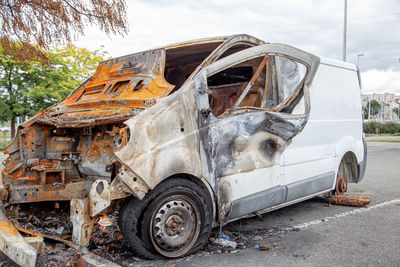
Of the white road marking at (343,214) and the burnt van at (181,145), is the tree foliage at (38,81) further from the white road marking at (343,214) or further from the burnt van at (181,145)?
the white road marking at (343,214)

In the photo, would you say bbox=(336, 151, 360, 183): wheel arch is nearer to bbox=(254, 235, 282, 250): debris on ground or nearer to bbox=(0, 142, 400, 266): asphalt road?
bbox=(0, 142, 400, 266): asphalt road

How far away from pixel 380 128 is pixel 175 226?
165 feet

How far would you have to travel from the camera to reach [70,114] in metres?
3.89

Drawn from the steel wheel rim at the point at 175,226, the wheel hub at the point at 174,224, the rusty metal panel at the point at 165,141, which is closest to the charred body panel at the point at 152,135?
the rusty metal panel at the point at 165,141

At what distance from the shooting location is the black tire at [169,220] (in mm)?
2992

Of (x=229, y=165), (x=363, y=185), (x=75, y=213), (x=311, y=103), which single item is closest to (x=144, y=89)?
(x=229, y=165)

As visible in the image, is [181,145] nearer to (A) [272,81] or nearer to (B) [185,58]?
(A) [272,81]

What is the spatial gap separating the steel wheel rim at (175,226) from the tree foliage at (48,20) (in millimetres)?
2151

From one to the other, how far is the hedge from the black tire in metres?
46.3

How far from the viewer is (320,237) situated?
13.2ft

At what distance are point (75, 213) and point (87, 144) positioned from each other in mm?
1351

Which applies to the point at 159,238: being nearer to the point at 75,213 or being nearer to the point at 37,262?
the point at 75,213

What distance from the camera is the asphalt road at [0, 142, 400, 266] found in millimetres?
3283

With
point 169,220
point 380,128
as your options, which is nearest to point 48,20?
point 169,220
